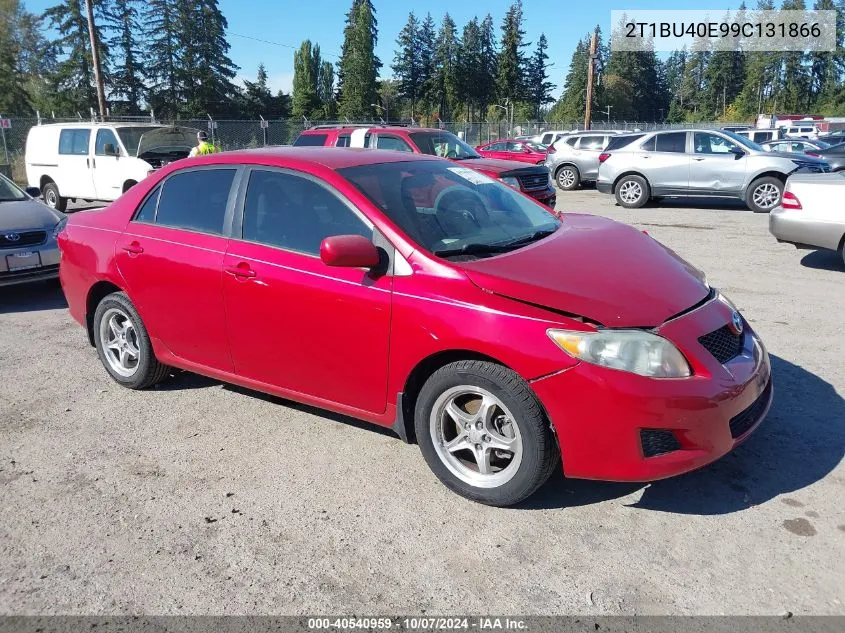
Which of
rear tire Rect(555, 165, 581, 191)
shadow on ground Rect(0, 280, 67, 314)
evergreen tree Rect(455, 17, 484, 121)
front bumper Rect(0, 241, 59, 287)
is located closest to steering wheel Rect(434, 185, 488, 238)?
shadow on ground Rect(0, 280, 67, 314)

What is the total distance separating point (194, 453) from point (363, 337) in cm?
129

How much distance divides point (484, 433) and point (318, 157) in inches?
76.5

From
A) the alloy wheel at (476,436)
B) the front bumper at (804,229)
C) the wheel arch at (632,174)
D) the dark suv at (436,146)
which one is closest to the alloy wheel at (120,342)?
the alloy wheel at (476,436)

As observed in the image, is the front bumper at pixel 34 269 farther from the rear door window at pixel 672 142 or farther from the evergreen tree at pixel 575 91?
the evergreen tree at pixel 575 91

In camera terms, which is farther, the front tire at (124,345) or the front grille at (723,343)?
the front tire at (124,345)

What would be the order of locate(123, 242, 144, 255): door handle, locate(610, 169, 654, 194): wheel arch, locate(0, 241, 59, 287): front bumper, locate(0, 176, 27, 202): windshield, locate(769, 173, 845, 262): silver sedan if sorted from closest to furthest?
locate(123, 242, 144, 255): door handle
locate(0, 241, 59, 287): front bumper
locate(769, 173, 845, 262): silver sedan
locate(0, 176, 27, 202): windshield
locate(610, 169, 654, 194): wheel arch

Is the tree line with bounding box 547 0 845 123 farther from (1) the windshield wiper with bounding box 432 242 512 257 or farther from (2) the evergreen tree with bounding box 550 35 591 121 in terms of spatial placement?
(1) the windshield wiper with bounding box 432 242 512 257

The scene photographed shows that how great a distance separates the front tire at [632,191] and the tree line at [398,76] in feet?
162

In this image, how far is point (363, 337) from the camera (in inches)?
133

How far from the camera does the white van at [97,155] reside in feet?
44.5

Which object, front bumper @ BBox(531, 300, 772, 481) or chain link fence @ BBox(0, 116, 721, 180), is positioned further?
chain link fence @ BBox(0, 116, 721, 180)

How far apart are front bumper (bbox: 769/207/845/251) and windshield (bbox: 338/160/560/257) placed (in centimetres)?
504

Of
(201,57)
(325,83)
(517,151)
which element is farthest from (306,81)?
(517,151)

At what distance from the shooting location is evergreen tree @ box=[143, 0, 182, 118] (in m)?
64.0
